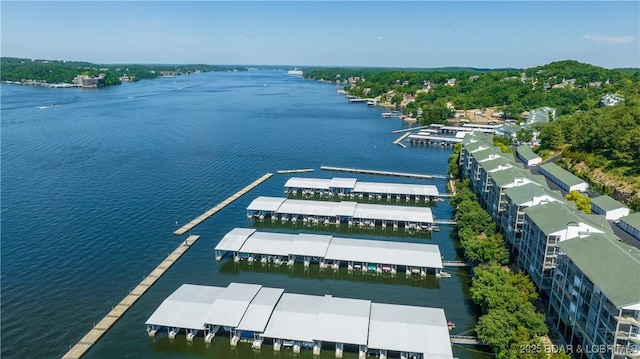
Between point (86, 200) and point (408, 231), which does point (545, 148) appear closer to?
point (408, 231)

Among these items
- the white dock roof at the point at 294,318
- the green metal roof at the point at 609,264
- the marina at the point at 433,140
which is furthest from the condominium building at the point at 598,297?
the marina at the point at 433,140

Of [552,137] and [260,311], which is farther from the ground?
[552,137]

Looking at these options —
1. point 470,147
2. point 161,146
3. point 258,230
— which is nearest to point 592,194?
point 470,147

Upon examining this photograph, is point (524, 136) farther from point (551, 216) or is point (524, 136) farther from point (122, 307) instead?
point (122, 307)

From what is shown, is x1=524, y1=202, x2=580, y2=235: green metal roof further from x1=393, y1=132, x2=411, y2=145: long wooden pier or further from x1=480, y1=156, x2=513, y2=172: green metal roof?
x1=393, y1=132, x2=411, y2=145: long wooden pier

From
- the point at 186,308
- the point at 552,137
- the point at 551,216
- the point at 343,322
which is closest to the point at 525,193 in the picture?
the point at 551,216

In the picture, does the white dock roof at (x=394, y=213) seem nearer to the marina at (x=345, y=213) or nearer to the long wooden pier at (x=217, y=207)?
the marina at (x=345, y=213)

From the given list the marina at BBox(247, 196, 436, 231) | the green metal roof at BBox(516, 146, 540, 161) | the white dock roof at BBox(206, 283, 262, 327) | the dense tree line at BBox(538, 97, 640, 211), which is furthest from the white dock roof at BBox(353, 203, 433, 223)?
the green metal roof at BBox(516, 146, 540, 161)
